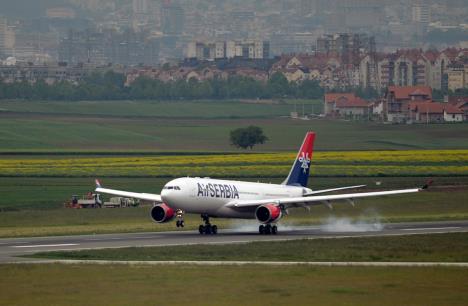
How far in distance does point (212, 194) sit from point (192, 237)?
11.0 feet

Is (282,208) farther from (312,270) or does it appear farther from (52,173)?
(52,173)

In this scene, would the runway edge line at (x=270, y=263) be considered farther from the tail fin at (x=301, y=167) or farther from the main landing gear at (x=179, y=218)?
the tail fin at (x=301, y=167)

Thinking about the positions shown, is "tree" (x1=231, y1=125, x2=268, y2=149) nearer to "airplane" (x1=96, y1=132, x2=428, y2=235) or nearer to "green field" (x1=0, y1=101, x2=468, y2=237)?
"green field" (x1=0, y1=101, x2=468, y2=237)

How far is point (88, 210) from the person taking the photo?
98312 mm

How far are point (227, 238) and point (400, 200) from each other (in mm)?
28425

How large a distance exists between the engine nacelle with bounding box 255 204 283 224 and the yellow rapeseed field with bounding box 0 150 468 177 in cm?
3902

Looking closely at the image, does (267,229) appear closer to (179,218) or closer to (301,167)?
(179,218)

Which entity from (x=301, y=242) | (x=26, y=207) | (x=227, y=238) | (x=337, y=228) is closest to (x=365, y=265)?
(x=301, y=242)

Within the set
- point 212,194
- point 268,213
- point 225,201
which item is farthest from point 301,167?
point 212,194

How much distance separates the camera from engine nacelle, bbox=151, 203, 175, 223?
82.9 meters

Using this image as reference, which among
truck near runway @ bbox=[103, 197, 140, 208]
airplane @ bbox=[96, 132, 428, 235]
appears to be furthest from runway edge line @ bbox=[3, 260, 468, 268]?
truck near runway @ bbox=[103, 197, 140, 208]

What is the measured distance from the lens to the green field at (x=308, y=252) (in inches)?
2589

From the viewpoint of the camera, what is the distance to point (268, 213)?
81812 millimetres

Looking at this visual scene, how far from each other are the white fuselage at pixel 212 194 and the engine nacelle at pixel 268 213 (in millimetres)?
1794
